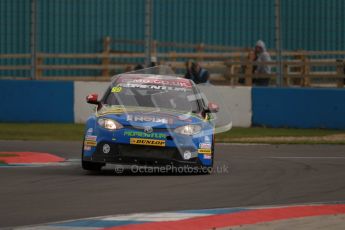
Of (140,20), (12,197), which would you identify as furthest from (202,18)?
(12,197)

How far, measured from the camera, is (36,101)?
80.4 ft

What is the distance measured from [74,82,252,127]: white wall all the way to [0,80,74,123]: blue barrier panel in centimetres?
18

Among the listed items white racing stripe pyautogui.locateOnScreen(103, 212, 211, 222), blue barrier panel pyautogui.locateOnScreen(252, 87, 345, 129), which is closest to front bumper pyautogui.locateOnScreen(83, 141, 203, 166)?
white racing stripe pyautogui.locateOnScreen(103, 212, 211, 222)

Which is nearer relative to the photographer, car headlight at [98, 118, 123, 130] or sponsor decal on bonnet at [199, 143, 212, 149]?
car headlight at [98, 118, 123, 130]

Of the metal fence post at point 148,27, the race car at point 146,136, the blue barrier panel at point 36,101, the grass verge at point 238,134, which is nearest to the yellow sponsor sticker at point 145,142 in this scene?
the race car at point 146,136

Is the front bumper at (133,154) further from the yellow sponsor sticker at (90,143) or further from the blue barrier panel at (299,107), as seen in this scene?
the blue barrier panel at (299,107)

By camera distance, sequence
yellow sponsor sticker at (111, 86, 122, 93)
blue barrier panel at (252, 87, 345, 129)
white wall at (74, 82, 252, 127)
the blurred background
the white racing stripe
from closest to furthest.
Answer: the white racing stripe, yellow sponsor sticker at (111, 86, 122, 93), blue barrier panel at (252, 87, 345, 129), white wall at (74, 82, 252, 127), the blurred background

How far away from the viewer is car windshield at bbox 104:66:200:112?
47.3 feet

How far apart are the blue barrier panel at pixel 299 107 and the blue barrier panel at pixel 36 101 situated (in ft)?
15.1

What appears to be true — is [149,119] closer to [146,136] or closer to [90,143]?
[146,136]

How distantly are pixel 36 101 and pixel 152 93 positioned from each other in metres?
10.4

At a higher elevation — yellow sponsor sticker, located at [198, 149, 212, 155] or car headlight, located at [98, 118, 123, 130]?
car headlight, located at [98, 118, 123, 130]

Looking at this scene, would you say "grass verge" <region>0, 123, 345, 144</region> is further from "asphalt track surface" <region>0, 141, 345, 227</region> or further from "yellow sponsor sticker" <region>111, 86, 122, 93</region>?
"yellow sponsor sticker" <region>111, 86, 122, 93</region>

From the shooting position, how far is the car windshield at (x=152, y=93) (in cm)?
1442
